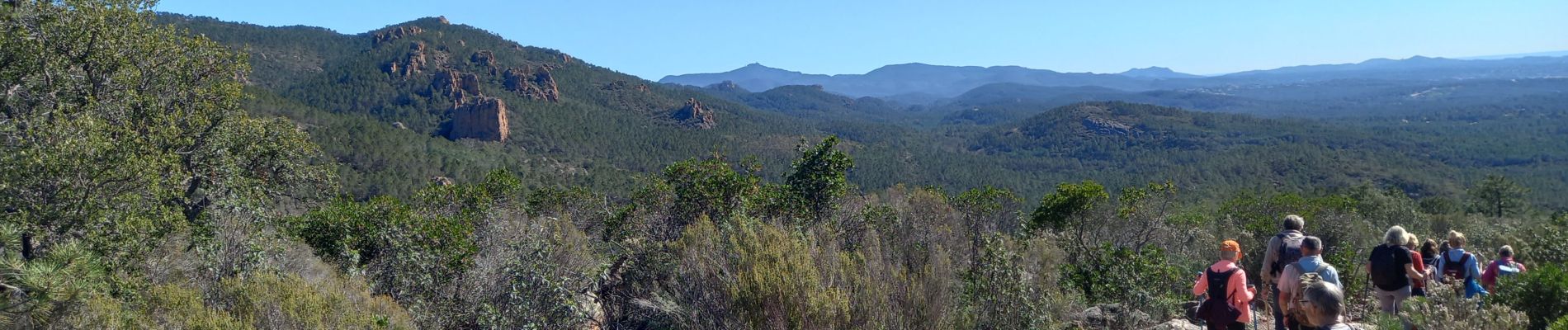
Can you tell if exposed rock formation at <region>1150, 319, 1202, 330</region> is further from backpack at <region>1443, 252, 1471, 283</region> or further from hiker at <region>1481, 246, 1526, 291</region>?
hiker at <region>1481, 246, 1526, 291</region>

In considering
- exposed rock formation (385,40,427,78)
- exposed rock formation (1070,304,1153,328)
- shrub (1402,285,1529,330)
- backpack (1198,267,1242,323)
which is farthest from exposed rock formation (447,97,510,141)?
shrub (1402,285,1529,330)

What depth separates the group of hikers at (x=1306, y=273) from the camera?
205 inches

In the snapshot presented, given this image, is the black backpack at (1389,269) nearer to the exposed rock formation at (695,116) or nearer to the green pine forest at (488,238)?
the green pine forest at (488,238)

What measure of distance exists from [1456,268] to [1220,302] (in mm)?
3534

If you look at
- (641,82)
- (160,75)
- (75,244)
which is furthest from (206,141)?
(641,82)

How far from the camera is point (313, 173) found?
10.6 meters

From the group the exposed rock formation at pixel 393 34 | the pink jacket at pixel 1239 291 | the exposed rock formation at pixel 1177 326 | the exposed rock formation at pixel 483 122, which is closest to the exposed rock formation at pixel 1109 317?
the exposed rock formation at pixel 1177 326

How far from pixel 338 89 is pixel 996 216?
83.7 meters

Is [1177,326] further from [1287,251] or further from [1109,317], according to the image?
[1287,251]

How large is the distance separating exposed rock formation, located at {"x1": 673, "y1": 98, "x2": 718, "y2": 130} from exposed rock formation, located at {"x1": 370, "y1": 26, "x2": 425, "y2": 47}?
1628 inches

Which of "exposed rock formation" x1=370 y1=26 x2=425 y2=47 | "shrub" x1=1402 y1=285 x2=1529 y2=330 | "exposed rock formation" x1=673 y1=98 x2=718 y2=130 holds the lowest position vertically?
"exposed rock formation" x1=673 y1=98 x2=718 y2=130

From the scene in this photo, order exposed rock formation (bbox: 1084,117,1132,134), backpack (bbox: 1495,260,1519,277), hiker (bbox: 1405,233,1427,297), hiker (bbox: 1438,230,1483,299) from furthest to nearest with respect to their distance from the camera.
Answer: exposed rock formation (bbox: 1084,117,1132,134)
hiker (bbox: 1438,230,1483,299)
backpack (bbox: 1495,260,1519,277)
hiker (bbox: 1405,233,1427,297)

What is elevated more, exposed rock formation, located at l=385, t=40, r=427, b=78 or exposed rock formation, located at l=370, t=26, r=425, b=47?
exposed rock formation, located at l=370, t=26, r=425, b=47

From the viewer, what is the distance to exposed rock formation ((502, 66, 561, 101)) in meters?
90.8
